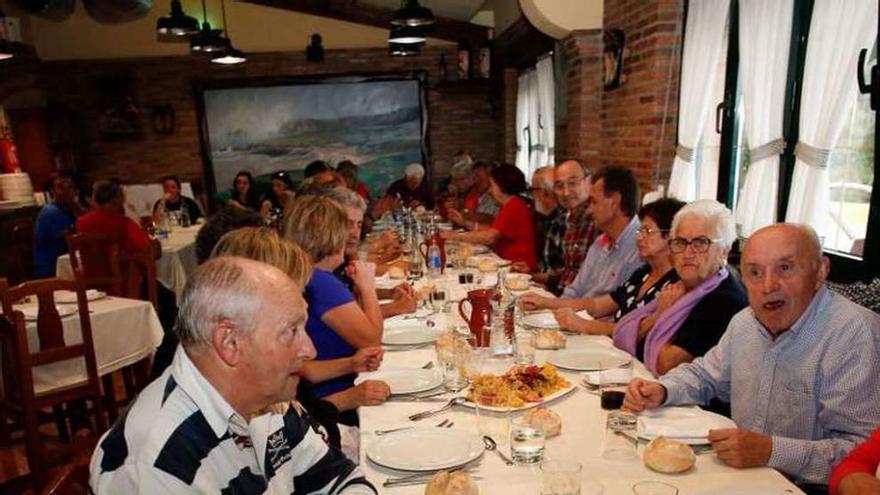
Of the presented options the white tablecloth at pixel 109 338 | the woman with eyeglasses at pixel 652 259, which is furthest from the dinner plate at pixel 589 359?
the white tablecloth at pixel 109 338

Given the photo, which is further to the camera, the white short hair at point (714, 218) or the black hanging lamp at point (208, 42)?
the black hanging lamp at point (208, 42)

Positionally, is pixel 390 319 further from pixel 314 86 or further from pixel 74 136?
pixel 74 136

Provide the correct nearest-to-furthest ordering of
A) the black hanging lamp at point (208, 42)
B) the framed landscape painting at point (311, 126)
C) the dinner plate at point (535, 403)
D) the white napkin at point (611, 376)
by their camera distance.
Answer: the dinner plate at point (535, 403) → the white napkin at point (611, 376) → the black hanging lamp at point (208, 42) → the framed landscape painting at point (311, 126)

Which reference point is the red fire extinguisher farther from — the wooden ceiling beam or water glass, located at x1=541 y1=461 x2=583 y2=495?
water glass, located at x1=541 y1=461 x2=583 y2=495

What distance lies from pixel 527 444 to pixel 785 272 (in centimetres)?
85

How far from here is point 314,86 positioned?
9.48 m

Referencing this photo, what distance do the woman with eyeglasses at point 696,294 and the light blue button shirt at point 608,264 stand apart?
2.95ft

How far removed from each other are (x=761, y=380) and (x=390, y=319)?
4.77ft

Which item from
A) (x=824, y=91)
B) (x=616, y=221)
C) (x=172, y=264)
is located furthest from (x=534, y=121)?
(x=824, y=91)

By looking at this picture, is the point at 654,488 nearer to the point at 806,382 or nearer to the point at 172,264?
the point at 806,382

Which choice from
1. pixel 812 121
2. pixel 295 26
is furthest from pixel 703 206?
pixel 295 26

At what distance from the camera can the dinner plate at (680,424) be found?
1.51m

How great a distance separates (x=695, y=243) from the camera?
217 centimetres

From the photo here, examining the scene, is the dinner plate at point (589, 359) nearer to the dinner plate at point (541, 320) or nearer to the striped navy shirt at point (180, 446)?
the dinner plate at point (541, 320)
